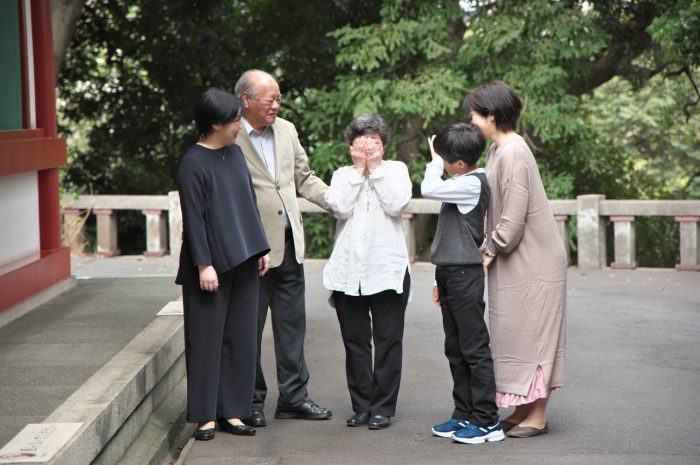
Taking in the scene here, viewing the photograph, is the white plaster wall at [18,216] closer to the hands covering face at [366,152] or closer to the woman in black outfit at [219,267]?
the woman in black outfit at [219,267]

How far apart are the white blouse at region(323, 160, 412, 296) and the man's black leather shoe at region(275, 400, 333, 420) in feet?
2.50

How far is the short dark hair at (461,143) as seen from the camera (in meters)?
5.47

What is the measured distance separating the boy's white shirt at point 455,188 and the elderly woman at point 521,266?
14 centimetres

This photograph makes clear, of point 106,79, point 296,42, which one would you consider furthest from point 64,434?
point 106,79

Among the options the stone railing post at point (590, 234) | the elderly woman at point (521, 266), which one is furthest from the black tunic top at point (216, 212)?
the stone railing post at point (590, 234)

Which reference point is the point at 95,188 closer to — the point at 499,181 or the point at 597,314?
the point at 597,314

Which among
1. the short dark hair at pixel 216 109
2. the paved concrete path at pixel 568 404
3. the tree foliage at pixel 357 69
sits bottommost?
the paved concrete path at pixel 568 404

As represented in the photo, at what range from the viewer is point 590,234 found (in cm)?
1307

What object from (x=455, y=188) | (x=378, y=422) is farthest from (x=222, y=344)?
(x=455, y=188)

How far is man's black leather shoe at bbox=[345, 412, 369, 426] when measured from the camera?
19.3ft

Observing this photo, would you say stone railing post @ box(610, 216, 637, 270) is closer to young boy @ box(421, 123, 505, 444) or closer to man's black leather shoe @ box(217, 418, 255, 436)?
young boy @ box(421, 123, 505, 444)

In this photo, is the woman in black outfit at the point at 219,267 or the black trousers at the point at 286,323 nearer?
the woman in black outfit at the point at 219,267

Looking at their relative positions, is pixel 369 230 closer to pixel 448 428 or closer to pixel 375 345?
pixel 375 345

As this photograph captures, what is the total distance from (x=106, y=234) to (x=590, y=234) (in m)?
6.55
